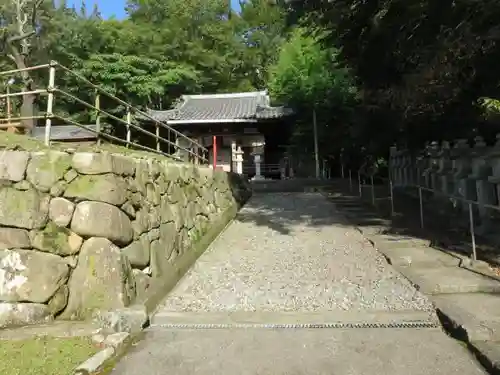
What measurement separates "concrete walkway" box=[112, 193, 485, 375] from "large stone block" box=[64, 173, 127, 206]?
53.3 inches

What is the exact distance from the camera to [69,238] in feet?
15.7

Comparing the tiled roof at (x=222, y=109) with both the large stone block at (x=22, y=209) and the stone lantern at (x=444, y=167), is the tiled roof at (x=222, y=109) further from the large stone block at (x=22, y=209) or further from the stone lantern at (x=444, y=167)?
the large stone block at (x=22, y=209)

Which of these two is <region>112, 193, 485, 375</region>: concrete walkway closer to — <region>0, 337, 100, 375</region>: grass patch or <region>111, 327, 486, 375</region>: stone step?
<region>111, 327, 486, 375</region>: stone step

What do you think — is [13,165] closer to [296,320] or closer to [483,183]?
[296,320]

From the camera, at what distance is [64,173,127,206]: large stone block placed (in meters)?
4.89

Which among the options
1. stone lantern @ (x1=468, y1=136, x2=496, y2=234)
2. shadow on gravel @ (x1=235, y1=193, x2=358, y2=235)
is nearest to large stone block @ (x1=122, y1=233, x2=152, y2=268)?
shadow on gravel @ (x1=235, y1=193, x2=358, y2=235)

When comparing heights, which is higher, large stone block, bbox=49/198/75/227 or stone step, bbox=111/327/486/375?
large stone block, bbox=49/198/75/227

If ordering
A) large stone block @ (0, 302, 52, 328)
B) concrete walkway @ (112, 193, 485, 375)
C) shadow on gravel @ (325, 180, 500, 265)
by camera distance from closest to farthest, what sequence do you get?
concrete walkway @ (112, 193, 485, 375) → large stone block @ (0, 302, 52, 328) → shadow on gravel @ (325, 180, 500, 265)

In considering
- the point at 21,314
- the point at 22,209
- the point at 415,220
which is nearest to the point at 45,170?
the point at 22,209

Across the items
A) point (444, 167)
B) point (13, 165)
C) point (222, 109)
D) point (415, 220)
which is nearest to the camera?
point (13, 165)

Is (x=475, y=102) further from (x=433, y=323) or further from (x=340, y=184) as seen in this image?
(x=340, y=184)

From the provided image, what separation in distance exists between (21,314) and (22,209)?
3.36ft

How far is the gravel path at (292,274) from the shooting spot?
5.18 meters

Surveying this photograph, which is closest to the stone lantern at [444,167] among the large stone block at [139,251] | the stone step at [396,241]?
the stone step at [396,241]
